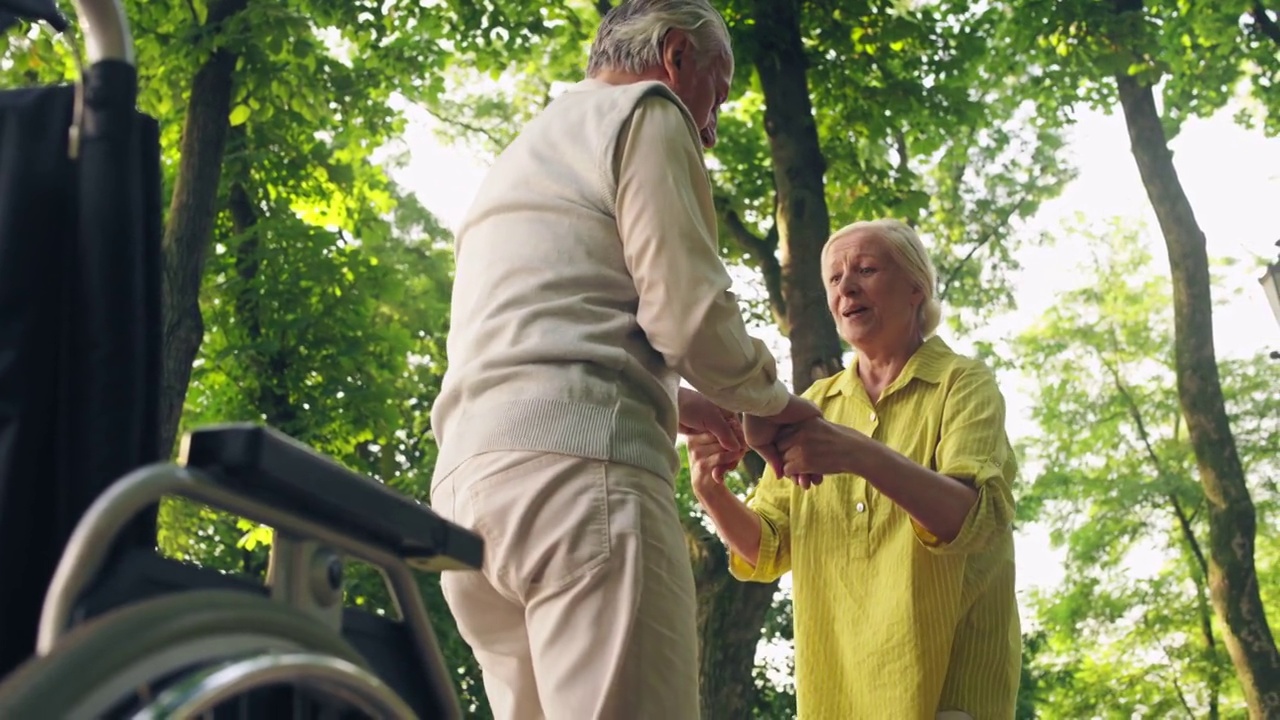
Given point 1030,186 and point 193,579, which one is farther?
point 1030,186

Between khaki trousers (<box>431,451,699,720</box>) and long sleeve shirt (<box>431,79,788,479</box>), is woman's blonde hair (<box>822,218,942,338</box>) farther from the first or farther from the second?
khaki trousers (<box>431,451,699,720</box>)

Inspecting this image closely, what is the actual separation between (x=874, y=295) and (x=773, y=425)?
755 mm

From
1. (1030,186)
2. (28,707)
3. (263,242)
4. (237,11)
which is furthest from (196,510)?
(28,707)

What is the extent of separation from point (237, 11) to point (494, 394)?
7.44 meters

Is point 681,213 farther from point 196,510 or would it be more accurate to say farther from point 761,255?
point 196,510

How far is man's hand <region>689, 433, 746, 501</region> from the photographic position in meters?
3.20

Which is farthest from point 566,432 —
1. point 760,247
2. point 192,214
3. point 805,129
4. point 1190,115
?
point 1190,115

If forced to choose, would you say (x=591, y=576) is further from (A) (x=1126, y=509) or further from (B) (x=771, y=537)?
(A) (x=1126, y=509)

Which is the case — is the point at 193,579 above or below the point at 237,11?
below

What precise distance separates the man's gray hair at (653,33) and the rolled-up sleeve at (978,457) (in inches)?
38.9

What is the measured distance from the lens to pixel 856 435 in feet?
9.77

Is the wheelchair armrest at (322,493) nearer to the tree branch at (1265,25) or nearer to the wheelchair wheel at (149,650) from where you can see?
the wheelchair wheel at (149,650)

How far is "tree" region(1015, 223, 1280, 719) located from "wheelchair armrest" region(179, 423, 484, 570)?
18364 millimetres

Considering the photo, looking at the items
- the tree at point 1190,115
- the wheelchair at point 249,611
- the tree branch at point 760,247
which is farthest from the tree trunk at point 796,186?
the wheelchair at point 249,611
